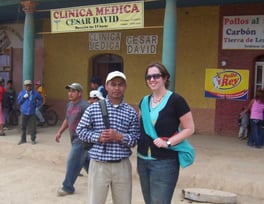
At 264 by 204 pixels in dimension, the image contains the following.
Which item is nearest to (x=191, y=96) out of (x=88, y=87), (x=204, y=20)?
(x=204, y=20)

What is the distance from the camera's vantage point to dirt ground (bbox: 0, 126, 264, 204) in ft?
21.9

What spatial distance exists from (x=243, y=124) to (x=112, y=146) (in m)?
7.98

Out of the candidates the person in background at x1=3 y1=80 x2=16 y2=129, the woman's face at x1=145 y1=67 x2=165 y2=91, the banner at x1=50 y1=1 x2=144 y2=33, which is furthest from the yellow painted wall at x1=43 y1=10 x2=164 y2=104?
the woman's face at x1=145 y1=67 x2=165 y2=91

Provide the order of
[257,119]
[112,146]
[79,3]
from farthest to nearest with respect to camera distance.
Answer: [79,3] → [257,119] → [112,146]

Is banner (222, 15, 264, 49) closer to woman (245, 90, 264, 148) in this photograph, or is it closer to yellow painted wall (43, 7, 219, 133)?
yellow painted wall (43, 7, 219, 133)

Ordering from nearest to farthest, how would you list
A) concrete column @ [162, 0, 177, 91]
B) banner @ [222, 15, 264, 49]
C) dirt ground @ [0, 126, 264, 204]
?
dirt ground @ [0, 126, 264, 204], concrete column @ [162, 0, 177, 91], banner @ [222, 15, 264, 49]

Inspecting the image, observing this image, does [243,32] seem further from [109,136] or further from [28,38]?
[109,136]

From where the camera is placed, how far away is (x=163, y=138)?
11.7 feet

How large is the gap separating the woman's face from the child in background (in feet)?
25.5

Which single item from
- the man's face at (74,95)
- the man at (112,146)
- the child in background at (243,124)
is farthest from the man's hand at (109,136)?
the child in background at (243,124)

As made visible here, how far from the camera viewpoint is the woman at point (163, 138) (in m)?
3.58

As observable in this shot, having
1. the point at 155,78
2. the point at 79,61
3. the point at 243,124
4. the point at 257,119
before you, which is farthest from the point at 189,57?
the point at 155,78

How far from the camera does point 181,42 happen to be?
12438 millimetres

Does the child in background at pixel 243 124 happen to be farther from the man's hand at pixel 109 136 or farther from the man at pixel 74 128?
the man's hand at pixel 109 136
